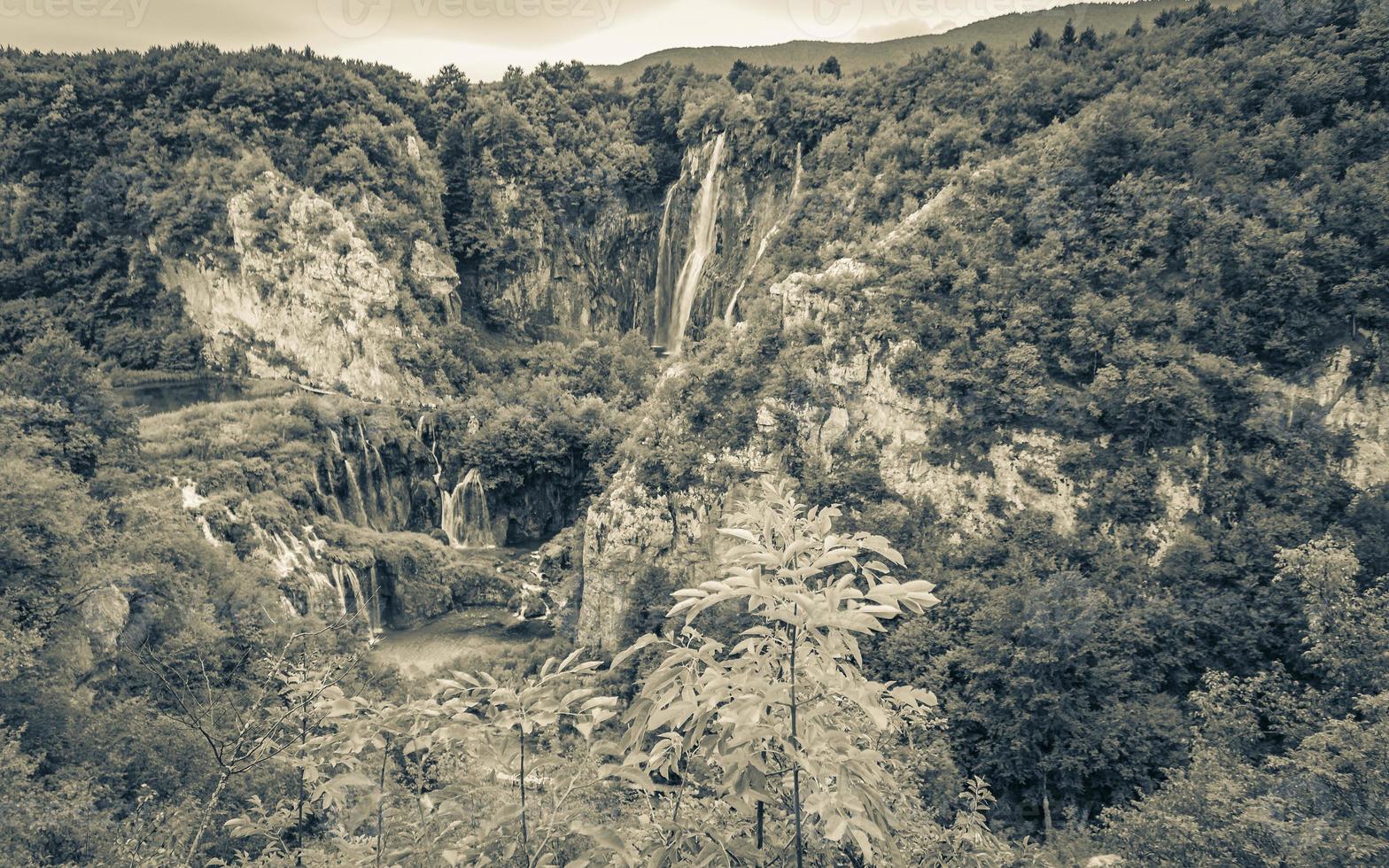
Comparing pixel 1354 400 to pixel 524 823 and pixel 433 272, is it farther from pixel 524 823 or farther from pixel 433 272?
pixel 433 272

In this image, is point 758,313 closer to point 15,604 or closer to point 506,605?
point 506,605

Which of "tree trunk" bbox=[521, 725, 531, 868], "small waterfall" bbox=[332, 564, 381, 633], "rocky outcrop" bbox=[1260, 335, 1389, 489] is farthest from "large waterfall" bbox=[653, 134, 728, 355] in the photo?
"tree trunk" bbox=[521, 725, 531, 868]

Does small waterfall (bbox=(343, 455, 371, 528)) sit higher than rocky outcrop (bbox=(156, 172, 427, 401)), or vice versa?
rocky outcrop (bbox=(156, 172, 427, 401))

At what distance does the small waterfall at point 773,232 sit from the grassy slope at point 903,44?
10.7 metres

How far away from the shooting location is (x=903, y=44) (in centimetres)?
6369

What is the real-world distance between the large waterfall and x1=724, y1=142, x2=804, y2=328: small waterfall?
6.08 metres

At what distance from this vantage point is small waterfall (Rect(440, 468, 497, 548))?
43156mm

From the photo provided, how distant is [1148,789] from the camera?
2070 centimetres

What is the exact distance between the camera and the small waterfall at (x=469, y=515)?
4316 cm

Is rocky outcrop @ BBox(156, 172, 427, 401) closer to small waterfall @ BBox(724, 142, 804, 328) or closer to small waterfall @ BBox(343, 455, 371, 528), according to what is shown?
small waterfall @ BBox(343, 455, 371, 528)

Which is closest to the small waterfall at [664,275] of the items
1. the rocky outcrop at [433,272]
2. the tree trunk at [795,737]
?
the rocky outcrop at [433,272]

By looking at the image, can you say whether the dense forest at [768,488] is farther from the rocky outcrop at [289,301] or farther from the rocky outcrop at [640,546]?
the rocky outcrop at [289,301]

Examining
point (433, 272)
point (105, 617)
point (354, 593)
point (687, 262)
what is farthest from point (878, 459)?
point (433, 272)

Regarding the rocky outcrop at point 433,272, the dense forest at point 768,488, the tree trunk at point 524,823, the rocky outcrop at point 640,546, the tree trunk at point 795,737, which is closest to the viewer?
the tree trunk at point 795,737
